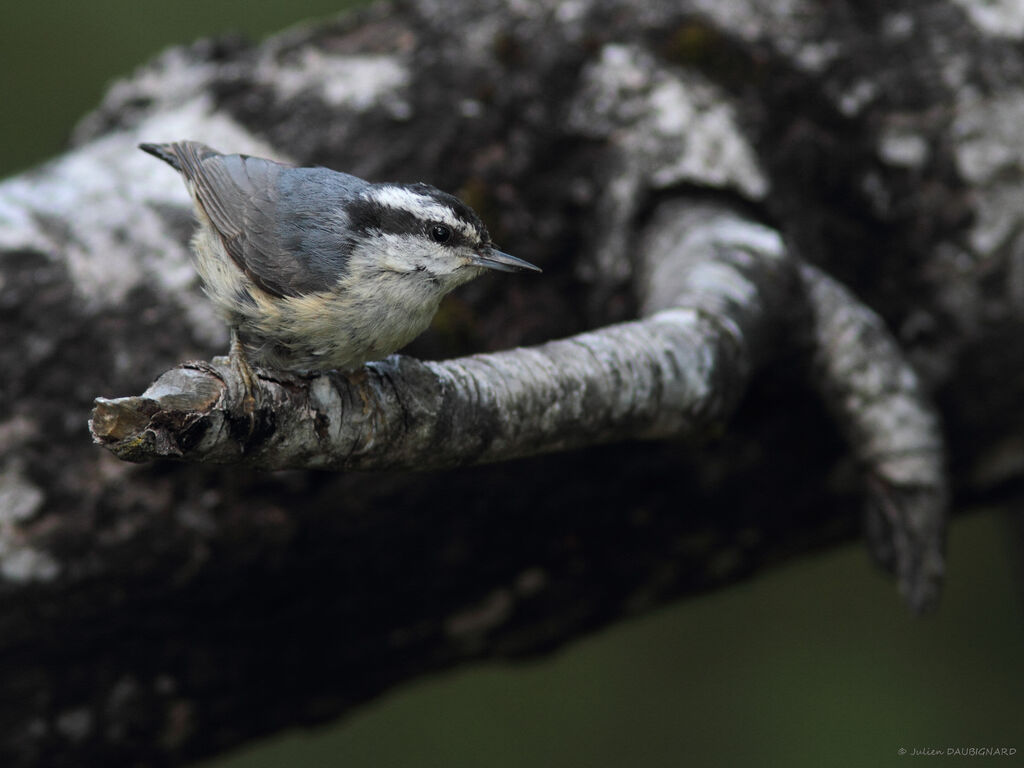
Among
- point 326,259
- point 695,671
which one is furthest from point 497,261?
point 695,671

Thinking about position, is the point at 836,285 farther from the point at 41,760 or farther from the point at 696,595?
the point at 41,760

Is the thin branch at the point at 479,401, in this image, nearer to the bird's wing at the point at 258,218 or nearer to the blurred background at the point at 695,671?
the bird's wing at the point at 258,218

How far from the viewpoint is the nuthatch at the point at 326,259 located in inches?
58.8

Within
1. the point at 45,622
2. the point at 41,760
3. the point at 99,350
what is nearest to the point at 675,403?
the point at 99,350

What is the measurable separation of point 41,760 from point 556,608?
1132mm

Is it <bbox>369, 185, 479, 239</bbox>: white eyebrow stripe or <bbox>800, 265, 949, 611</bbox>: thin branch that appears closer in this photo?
<bbox>369, 185, 479, 239</bbox>: white eyebrow stripe

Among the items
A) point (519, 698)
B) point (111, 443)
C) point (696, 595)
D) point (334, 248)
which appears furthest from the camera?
point (519, 698)

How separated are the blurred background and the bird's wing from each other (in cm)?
191

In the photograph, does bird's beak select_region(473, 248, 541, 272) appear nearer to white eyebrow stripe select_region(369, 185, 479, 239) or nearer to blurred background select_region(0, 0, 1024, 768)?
white eyebrow stripe select_region(369, 185, 479, 239)

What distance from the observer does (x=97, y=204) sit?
2051 millimetres

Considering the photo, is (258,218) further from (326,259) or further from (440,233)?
(440,233)

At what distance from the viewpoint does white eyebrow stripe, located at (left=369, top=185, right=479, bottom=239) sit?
159 cm

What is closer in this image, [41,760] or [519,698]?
[41,760]

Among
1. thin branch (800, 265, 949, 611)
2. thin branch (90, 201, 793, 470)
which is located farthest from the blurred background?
thin branch (90, 201, 793, 470)
